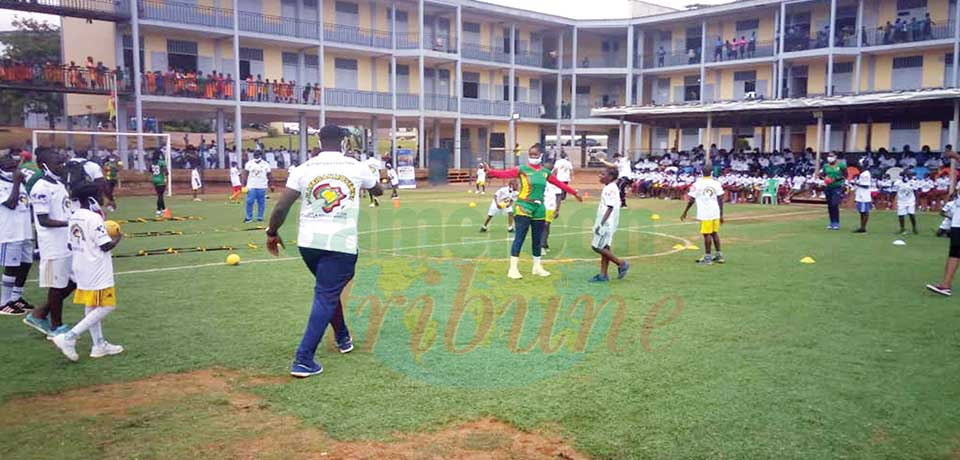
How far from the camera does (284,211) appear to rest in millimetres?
6059

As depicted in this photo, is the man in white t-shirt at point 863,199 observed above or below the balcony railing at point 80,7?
below

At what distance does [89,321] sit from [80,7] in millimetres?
32898

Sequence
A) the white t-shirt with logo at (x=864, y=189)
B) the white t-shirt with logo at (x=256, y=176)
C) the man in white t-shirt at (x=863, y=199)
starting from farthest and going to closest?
1. the white t-shirt with logo at (x=256, y=176)
2. the white t-shirt with logo at (x=864, y=189)
3. the man in white t-shirt at (x=863, y=199)

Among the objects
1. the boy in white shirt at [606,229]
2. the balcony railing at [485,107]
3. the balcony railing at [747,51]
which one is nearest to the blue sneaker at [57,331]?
the boy in white shirt at [606,229]

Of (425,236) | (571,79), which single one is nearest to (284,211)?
(425,236)

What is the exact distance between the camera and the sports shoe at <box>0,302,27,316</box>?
8430 millimetres

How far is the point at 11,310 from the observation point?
8469mm

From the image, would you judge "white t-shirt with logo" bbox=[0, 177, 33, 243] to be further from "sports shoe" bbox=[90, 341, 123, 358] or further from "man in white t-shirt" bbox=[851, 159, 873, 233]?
"man in white t-shirt" bbox=[851, 159, 873, 233]

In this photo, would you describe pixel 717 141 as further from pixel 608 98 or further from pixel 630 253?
pixel 630 253

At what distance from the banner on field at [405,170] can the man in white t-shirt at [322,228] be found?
34702 mm

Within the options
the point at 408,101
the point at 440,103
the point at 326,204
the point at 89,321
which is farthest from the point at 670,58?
the point at 89,321

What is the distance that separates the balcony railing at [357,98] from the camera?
4203 cm

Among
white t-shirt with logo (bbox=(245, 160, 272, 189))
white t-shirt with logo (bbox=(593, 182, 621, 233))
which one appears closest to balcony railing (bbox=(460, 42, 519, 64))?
white t-shirt with logo (bbox=(245, 160, 272, 189))

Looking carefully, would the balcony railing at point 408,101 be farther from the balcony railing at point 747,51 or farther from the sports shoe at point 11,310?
the sports shoe at point 11,310
